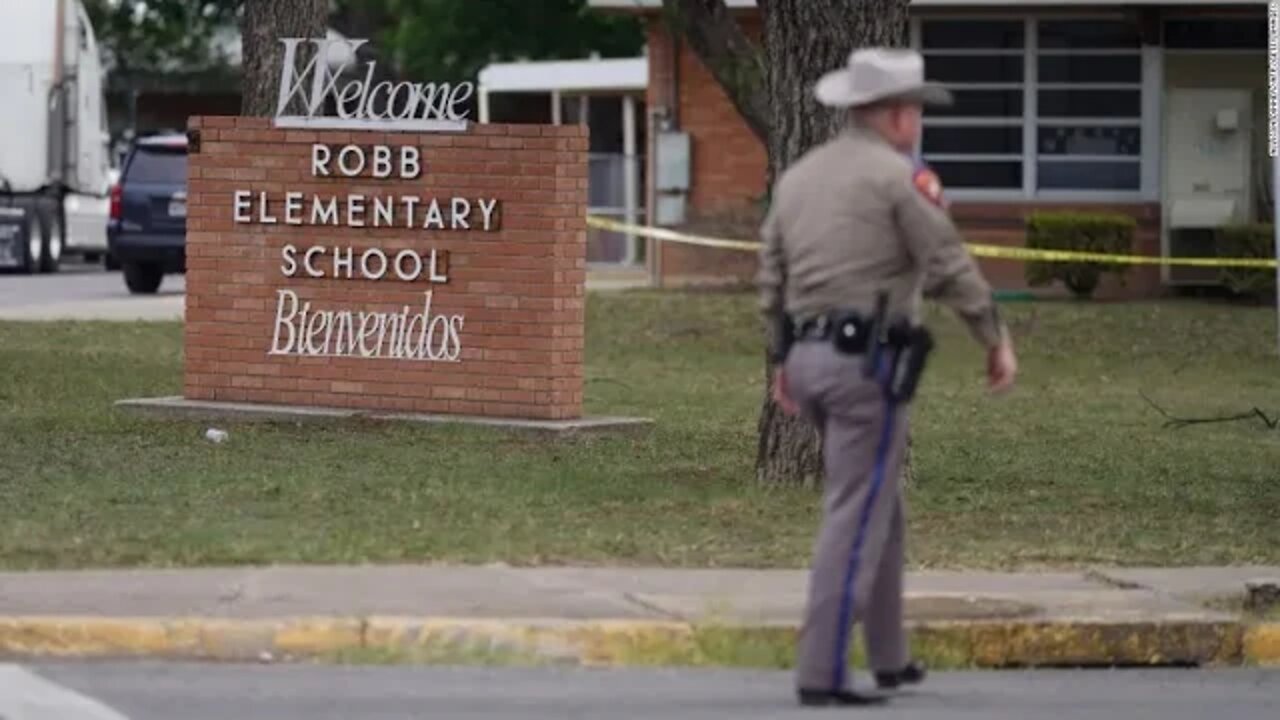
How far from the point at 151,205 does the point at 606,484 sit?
60.6 feet

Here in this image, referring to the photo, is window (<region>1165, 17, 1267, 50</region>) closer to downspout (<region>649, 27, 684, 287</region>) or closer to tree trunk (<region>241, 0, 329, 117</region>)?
downspout (<region>649, 27, 684, 287</region>)

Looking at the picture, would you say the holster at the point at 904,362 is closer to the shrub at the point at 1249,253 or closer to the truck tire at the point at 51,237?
the shrub at the point at 1249,253

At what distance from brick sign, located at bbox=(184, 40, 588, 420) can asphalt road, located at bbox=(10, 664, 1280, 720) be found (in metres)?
6.03

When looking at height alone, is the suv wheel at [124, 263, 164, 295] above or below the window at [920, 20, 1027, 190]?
below

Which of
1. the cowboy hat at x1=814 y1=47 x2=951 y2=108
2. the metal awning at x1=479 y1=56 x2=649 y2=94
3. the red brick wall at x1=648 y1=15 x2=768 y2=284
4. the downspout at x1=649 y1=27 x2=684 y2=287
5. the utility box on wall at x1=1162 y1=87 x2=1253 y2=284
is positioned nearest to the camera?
the cowboy hat at x1=814 y1=47 x2=951 y2=108

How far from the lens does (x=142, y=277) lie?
3167cm

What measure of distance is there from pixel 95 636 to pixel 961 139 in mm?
22961

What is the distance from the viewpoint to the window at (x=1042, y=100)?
31.4m

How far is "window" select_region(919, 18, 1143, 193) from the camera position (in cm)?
3136

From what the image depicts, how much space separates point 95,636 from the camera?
31.5 feet

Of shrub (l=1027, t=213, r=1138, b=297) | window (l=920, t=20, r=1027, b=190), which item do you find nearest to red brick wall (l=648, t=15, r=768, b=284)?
window (l=920, t=20, r=1027, b=190)

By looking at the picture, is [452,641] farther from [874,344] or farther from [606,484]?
[606,484]

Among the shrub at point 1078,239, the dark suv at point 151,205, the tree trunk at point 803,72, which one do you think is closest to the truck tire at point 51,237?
the dark suv at point 151,205

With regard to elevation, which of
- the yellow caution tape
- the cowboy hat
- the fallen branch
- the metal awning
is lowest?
the fallen branch
